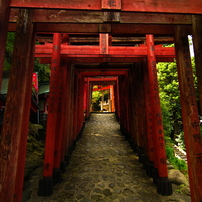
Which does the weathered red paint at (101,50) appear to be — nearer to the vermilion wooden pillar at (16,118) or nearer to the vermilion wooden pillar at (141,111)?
the vermilion wooden pillar at (141,111)

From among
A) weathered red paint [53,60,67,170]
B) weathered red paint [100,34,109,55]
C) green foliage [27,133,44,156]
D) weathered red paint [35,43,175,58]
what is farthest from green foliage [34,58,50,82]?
weathered red paint [100,34,109,55]

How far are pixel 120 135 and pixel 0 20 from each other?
28.6 ft

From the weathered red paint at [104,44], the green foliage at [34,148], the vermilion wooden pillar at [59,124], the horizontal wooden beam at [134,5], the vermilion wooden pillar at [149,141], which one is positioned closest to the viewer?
the horizontal wooden beam at [134,5]

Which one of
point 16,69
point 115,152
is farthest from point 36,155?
point 16,69

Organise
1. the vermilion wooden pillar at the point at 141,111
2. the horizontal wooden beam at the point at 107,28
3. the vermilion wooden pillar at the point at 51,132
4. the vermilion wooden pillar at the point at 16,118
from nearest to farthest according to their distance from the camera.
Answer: the vermilion wooden pillar at the point at 16,118
the horizontal wooden beam at the point at 107,28
the vermilion wooden pillar at the point at 51,132
the vermilion wooden pillar at the point at 141,111

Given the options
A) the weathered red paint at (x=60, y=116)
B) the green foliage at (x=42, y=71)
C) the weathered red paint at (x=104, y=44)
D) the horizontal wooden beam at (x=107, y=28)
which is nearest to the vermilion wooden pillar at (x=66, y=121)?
the weathered red paint at (x=60, y=116)

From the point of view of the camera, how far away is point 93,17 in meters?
2.51

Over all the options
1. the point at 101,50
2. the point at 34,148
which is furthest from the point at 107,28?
the point at 34,148

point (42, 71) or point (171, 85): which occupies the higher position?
point (42, 71)

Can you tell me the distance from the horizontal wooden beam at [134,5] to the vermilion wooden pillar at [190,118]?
1.78ft

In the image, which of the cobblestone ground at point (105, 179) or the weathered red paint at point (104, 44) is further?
the weathered red paint at point (104, 44)

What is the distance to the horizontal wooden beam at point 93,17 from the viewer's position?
252 centimetres

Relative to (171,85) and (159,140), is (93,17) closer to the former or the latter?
(159,140)

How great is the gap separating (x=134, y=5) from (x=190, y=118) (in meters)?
2.18
